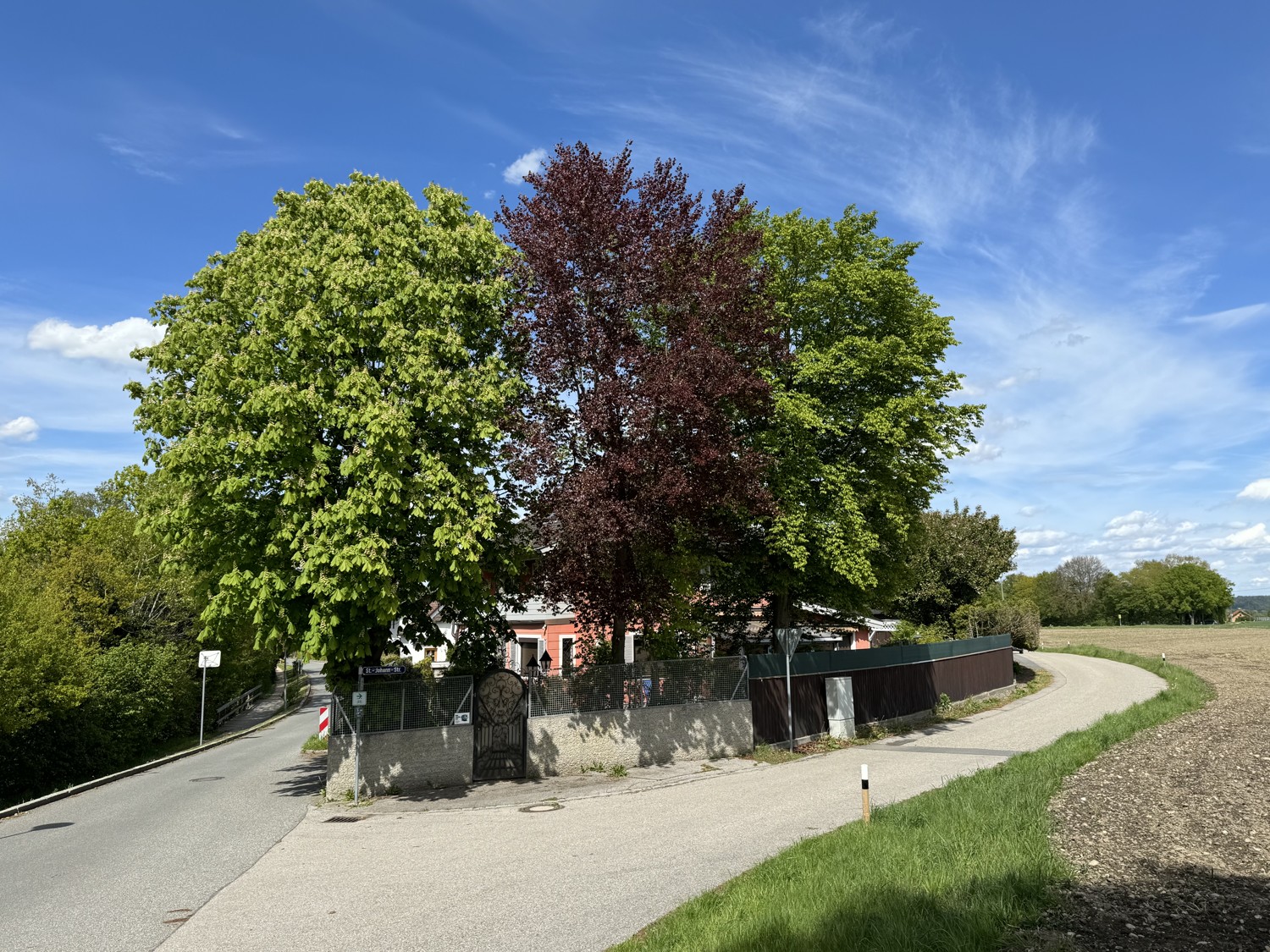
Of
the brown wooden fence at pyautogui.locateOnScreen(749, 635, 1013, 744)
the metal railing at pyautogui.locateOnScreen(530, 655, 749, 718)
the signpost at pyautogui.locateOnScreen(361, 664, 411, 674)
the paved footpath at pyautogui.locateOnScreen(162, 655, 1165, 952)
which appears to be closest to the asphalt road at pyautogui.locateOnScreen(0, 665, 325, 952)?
the paved footpath at pyautogui.locateOnScreen(162, 655, 1165, 952)

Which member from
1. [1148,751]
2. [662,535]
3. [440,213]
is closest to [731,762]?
[662,535]

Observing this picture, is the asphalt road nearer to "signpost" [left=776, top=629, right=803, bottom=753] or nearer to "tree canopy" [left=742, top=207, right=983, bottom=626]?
"signpost" [left=776, top=629, right=803, bottom=753]

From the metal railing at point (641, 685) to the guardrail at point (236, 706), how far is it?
23.4 metres

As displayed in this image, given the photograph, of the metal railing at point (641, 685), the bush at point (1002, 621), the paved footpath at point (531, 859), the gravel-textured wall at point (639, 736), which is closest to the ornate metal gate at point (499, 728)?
the gravel-textured wall at point (639, 736)

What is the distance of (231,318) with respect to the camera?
16.6 m

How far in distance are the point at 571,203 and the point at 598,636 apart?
10231 mm

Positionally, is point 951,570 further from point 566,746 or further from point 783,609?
point 566,746

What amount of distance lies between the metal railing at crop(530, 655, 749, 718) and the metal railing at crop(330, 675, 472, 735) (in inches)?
67.8

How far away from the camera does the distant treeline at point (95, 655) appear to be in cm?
2080

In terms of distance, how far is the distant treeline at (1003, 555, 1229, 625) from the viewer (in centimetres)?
12938

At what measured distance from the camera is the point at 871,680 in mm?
27516

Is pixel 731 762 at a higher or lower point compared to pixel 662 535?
lower

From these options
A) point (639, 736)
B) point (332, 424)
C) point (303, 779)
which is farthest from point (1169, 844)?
point (303, 779)

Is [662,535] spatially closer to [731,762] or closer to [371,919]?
[731,762]
